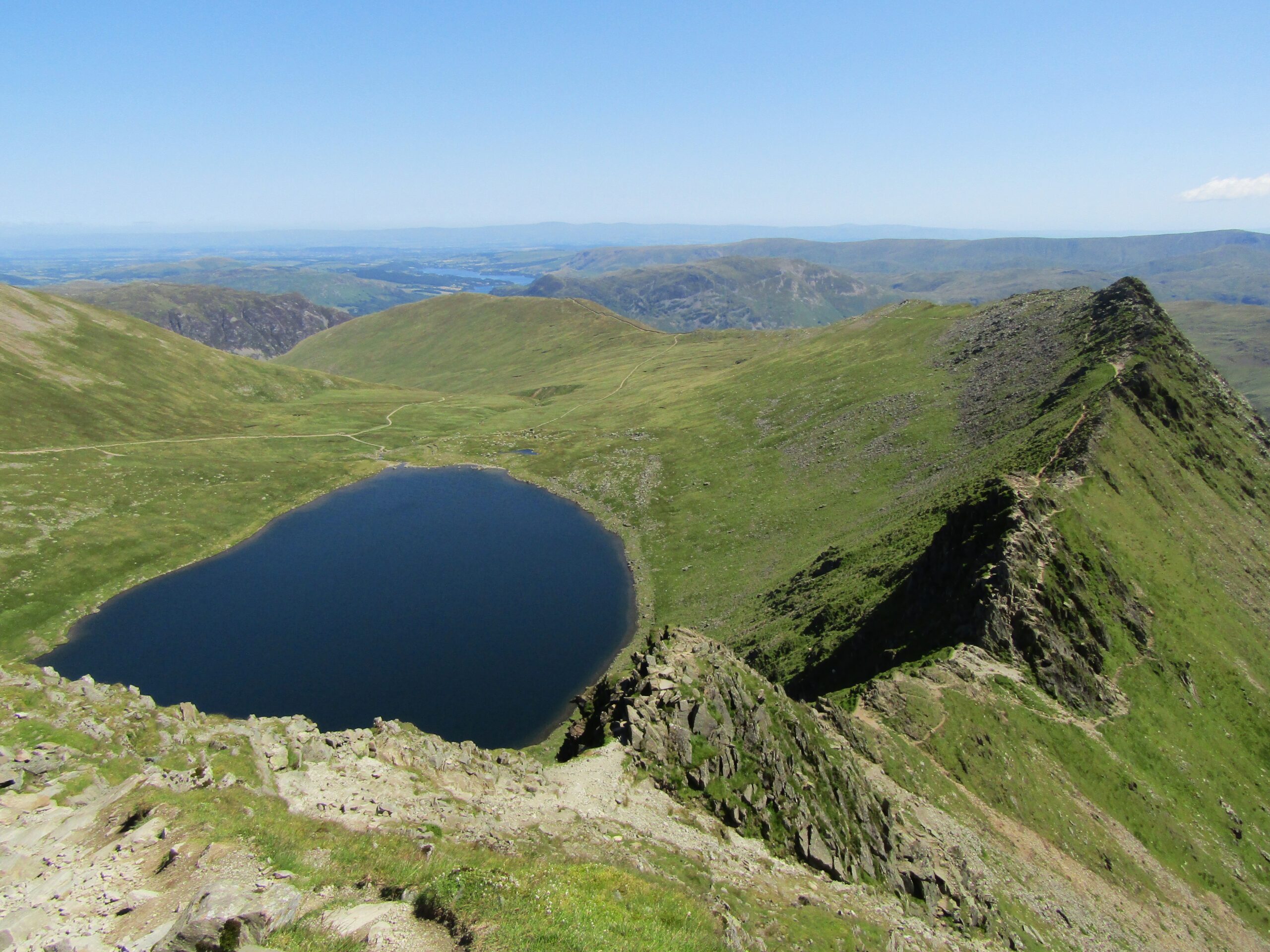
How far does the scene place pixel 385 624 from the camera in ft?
277

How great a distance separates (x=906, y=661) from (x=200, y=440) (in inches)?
6515

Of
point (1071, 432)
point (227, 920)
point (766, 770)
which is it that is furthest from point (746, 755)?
point (1071, 432)

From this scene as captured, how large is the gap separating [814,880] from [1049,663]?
31.7m

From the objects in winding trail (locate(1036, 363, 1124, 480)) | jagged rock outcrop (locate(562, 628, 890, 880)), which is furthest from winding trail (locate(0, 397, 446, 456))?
winding trail (locate(1036, 363, 1124, 480))

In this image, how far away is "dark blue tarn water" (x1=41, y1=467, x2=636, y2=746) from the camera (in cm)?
6825

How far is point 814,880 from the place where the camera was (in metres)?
32.4

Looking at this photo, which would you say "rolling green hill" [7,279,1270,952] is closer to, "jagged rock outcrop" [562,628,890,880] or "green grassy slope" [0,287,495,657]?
"jagged rock outcrop" [562,628,890,880]

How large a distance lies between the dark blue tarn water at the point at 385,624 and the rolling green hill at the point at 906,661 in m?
6.47

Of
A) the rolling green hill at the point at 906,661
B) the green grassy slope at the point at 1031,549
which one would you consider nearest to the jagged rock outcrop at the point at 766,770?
the rolling green hill at the point at 906,661

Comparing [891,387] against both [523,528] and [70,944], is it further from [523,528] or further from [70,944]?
[70,944]

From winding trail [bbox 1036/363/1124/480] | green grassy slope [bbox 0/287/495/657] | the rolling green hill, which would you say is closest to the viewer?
the rolling green hill

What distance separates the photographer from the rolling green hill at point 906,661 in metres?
29.9

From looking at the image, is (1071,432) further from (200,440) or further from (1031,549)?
(200,440)

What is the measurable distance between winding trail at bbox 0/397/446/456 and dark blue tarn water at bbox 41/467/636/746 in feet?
154
